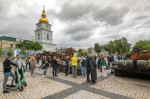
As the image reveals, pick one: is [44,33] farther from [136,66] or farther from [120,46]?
[136,66]

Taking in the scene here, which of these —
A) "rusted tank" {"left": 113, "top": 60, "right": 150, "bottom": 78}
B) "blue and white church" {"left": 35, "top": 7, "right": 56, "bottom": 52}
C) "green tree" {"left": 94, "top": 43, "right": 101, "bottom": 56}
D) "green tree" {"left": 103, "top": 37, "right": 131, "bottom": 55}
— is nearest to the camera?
"rusted tank" {"left": 113, "top": 60, "right": 150, "bottom": 78}

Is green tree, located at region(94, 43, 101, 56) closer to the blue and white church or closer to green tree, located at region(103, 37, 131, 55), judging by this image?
green tree, located at region(103, 37, 131, 55)

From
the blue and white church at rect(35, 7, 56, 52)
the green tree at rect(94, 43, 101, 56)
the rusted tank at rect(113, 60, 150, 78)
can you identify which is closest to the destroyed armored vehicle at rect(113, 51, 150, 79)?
the rusted tank at rect(113, 60, 150, 78)

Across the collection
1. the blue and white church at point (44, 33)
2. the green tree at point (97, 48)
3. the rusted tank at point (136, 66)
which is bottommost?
the rusted tank at point (136, 66)

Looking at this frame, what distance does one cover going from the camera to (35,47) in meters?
47.1

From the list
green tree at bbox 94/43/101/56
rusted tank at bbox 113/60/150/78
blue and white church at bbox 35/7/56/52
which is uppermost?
blue and white church at bbox 35/7/56/52

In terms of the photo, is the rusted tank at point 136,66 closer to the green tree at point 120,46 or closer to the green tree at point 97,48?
the green tree at point 120,46

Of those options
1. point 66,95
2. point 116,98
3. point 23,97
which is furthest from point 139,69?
point 23,97

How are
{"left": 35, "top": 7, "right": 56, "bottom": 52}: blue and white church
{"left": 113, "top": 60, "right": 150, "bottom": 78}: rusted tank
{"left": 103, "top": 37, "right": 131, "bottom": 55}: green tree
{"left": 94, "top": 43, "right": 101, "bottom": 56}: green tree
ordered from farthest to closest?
{"left": 94, "top": 43, "right": 101, "bottom": 56}: green tree
{"left": 103, "top": 37, "right": 131, "bottom": 55}: green tree
{"left": 35, "top": 7, "right": 56, "bottom": 52}: blue and white church
{"left": 113, "top": 60, "right": 150, "bottom": 78}: rusted tank

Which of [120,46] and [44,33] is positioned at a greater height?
[44,33]

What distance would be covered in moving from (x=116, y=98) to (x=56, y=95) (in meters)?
2.64

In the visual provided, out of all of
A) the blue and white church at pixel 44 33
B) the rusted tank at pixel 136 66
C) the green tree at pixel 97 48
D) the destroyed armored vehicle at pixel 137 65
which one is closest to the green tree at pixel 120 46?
the green tree at pixel 97 48

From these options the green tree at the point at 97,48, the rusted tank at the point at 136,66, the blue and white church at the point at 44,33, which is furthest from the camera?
the green tree at the point at 97,48

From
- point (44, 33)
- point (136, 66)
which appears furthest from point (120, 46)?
point (136, 66)
